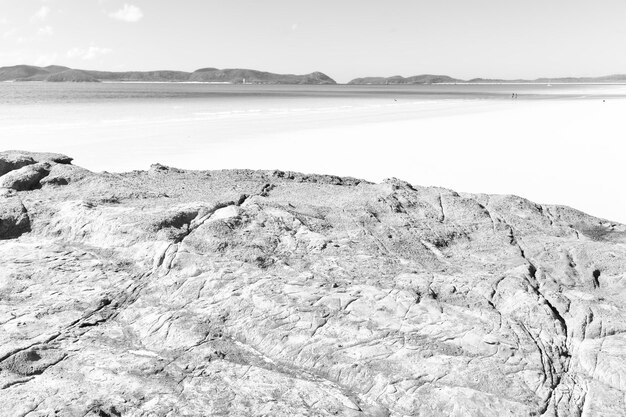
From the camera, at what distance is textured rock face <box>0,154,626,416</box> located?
333 cm

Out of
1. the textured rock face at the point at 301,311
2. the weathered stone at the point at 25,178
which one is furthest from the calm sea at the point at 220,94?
the textured rock face at the point at 301,311

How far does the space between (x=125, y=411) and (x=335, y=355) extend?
1.52m

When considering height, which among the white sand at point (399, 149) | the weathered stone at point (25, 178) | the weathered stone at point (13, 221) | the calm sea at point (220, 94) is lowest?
the white sand at point (399, 149)

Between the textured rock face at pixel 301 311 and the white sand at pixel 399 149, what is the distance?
6624mm

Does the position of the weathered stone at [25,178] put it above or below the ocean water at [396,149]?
above

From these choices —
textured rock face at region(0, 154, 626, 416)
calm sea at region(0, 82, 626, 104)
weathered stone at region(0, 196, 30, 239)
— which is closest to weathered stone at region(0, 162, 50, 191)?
textured rock face at region(0, 154, 626, 416)

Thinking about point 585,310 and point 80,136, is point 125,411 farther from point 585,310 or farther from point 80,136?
point 80,136

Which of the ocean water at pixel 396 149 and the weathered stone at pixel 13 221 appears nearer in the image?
the weathered stone at pixel 13 221

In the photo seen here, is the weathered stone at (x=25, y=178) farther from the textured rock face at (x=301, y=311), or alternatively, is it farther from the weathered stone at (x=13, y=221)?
the weathered stone at (x=13, y=221)

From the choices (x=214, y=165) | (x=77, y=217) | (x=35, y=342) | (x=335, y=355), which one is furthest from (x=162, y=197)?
(x=214, y=165)

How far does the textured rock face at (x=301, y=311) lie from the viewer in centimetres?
333

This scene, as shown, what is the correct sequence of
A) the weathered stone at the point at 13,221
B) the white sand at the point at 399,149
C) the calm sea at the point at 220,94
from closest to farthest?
1. the weathered stone at the point at 13,221
2. the white sand at the point at 399,149
3. the calm sea at the point at 220,94

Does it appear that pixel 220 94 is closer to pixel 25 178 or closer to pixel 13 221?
pixel 25 178

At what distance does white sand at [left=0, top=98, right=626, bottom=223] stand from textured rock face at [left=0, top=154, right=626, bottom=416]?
21.7ft
